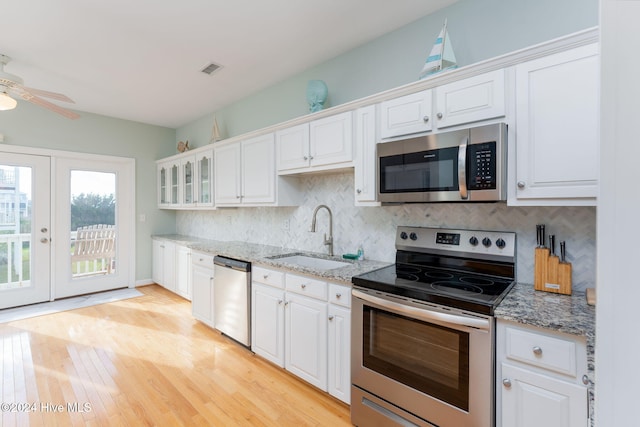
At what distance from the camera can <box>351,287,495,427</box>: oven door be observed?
136cm

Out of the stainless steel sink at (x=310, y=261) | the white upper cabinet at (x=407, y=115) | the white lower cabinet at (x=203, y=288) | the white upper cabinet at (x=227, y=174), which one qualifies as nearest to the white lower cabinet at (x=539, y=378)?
the white upper cabinet at (x=407, y=115)

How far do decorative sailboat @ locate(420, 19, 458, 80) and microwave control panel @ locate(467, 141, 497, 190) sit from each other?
24.2 inches

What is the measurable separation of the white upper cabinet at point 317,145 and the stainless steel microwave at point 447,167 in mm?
350

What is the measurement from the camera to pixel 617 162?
0.40 metres

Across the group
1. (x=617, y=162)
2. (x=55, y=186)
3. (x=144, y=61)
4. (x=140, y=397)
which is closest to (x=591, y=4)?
(x=617, y=162)

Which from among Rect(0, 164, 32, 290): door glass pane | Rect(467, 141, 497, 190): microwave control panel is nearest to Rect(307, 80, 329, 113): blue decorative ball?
Rect(467, 141, 497, 190): microwave control panel

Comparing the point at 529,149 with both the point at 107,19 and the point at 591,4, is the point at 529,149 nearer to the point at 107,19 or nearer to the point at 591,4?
the point at 591,4

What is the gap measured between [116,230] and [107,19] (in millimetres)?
3540

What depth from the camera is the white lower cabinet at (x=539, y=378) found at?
1166 millimetres

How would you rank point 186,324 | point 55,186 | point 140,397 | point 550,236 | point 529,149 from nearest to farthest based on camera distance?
point 529,149
point 550,236
point 140,397
point 186,324
point 55,186

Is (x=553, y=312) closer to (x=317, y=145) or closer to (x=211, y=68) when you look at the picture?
(x=317, y=145)

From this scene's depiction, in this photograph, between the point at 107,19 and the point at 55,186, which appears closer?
the point at 107,19

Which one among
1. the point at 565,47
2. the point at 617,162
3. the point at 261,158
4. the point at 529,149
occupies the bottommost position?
the point at 617,162

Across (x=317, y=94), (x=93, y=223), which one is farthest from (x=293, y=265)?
(x=93, y=223)
